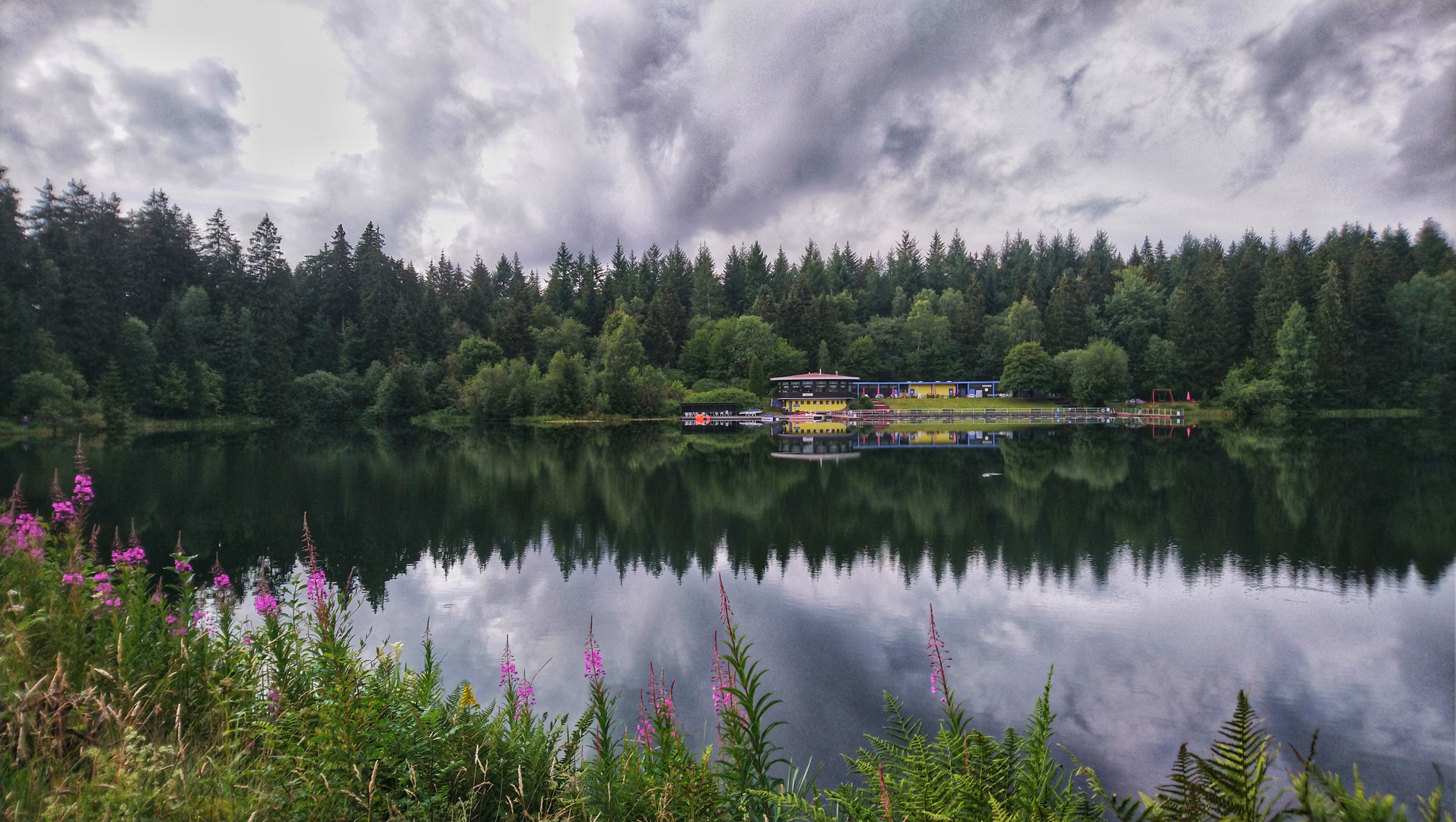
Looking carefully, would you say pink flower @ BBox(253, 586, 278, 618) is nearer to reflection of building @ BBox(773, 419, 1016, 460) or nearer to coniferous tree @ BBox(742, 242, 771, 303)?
reflection of building @ BBox(773, 419, 1016, 460)

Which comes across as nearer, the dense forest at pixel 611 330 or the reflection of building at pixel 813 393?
the dense forest at pixel 611 330

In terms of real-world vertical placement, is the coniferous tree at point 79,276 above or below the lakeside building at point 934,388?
above

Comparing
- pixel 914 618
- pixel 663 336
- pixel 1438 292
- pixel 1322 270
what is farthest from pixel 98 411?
pixel 1438 292

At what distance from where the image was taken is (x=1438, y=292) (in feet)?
190

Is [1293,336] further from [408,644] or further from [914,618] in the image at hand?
[408,644]

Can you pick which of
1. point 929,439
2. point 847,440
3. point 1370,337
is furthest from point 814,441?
point 1370,337

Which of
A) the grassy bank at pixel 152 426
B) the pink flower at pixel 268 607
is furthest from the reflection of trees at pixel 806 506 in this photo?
the grassy bank at pixel 152 426

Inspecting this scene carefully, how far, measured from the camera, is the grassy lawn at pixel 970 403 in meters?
67.6

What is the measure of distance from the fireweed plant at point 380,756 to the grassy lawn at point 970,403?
64.7 m

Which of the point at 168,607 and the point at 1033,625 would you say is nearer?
the point at 168,607

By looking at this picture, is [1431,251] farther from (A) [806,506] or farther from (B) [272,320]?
(B) [272,320]

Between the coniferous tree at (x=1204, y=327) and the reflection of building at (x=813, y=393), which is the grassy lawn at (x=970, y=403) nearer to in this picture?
the reflection of building at (x=813, y=393)

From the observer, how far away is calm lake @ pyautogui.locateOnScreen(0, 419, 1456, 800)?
7.99 m

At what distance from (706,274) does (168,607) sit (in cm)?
8776
